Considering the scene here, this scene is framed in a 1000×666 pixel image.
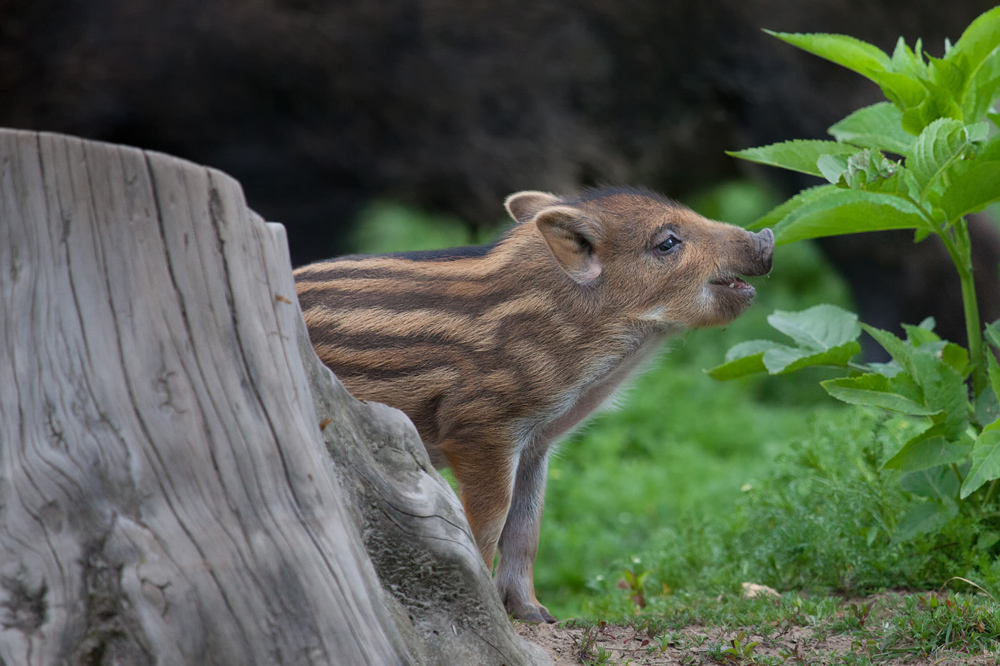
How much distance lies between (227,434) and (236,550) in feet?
0.73

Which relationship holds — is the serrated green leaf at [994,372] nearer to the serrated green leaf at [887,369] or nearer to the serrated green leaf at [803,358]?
the serrated green leaf at [887,369]

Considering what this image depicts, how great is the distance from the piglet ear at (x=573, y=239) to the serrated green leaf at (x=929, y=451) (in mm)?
1110

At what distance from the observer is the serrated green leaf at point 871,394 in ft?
10.7

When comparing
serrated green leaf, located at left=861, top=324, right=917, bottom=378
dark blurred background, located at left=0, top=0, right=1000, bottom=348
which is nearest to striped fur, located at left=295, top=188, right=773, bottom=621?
serrated green leaf, located at left=861, top=324, right=917, bottom=378

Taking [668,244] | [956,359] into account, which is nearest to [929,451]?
[956,359]

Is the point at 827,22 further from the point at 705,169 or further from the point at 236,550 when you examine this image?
the point at 236,550

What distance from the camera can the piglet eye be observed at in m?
3.53

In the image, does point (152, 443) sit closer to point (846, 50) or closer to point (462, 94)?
point (846, 50)

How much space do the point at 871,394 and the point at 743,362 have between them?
45 centimetres

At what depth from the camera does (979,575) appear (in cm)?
329

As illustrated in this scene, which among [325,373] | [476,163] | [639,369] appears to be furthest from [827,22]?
[325,373]

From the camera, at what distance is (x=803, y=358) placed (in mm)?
3387

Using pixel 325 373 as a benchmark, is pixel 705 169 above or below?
below

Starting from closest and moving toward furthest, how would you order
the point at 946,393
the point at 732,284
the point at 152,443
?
the point at 152,443 < the point at 946,393 < the point at 732,284
